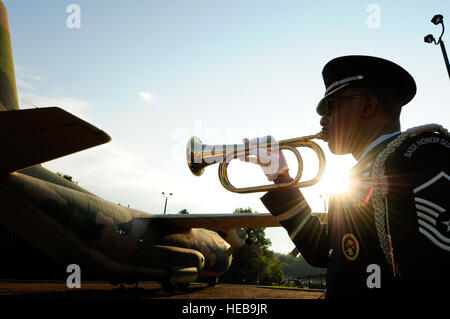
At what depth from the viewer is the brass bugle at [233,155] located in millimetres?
2461

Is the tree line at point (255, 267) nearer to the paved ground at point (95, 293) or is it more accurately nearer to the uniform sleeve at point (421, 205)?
the paved ground at point (95, 293)

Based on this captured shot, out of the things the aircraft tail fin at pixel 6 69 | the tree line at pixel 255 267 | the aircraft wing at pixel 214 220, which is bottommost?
the tree line at pixel 255 267

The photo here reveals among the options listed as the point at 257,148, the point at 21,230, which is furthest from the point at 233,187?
the point at 21,230

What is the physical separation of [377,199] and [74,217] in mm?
9905

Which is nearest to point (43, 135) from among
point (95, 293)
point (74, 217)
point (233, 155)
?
point (74, 217)

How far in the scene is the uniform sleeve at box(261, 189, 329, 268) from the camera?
223 centimetres

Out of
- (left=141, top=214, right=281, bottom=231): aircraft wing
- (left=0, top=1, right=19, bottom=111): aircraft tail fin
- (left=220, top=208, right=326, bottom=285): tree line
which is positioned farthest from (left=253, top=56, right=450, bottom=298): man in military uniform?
(left=220, top=208, right=326, bottom=285): tree line

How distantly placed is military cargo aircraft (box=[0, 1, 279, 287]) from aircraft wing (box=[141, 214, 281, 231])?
0.16 ft

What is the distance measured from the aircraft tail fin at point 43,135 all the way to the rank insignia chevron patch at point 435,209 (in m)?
5.27

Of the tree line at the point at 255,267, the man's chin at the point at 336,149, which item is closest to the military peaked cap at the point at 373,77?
the man's chin at the point at 336,149

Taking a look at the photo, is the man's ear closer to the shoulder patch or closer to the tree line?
the shoulder patch

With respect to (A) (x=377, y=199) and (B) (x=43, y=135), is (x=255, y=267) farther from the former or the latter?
(A) (x=377, y=199)

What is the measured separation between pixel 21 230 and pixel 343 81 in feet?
35.1

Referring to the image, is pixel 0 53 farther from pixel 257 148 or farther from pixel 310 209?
pixel 310 209
